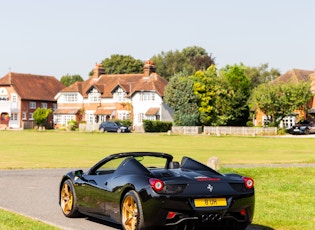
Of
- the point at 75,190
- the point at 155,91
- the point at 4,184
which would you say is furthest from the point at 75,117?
the point at 75,190

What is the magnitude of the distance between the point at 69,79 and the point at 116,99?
224 ft

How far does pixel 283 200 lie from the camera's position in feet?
45.1

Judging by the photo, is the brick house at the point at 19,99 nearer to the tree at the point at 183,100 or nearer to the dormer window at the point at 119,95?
the dormer window at the point at 119,95

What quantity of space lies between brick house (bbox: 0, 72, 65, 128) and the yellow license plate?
343 feet

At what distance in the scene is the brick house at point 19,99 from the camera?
113375 millimetres

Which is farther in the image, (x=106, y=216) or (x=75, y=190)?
(x=75, y=190)

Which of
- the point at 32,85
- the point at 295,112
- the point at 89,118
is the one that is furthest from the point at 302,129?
the point at 32,85

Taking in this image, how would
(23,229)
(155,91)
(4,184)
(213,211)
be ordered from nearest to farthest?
(213,211), (23,229), (4,184), (155,91)

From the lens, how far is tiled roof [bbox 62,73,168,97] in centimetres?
10225

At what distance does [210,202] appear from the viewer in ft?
29.1

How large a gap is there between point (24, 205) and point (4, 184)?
488 centimetres

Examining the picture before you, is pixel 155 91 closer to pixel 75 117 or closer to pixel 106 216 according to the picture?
pixel 75 117

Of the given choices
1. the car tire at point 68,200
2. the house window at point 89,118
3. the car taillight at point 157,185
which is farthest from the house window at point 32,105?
the car taillight at point 157,185

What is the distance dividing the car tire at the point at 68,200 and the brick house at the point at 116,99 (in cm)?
8462
